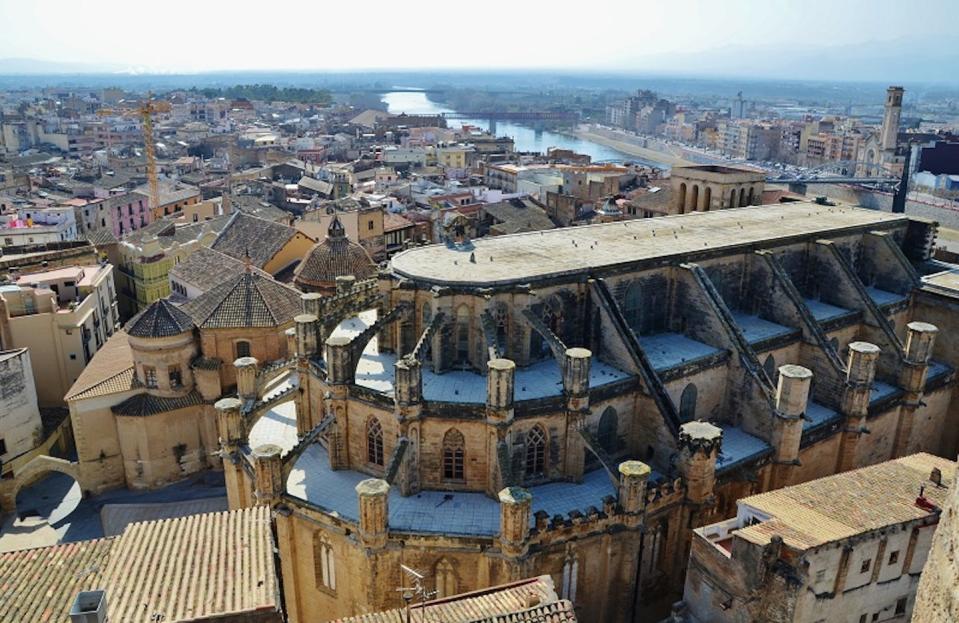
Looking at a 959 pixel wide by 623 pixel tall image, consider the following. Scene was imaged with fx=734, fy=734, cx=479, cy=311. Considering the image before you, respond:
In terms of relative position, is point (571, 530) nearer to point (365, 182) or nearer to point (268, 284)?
point (268, 284)

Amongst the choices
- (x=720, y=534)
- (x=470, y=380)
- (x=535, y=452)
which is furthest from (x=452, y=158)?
(x=720, y=534)

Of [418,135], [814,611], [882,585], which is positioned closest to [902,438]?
[882,585]

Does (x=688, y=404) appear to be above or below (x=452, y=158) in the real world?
below

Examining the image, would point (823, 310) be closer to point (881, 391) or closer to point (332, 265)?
point (881, 391)

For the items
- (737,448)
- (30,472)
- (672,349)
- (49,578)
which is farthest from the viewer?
(30,472)

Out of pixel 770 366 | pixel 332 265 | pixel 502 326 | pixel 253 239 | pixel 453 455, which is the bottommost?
pixel 453 455

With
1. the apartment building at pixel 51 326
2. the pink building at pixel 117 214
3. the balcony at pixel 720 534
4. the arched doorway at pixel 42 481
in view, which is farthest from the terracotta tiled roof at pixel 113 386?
the pink building at pixel 117 214

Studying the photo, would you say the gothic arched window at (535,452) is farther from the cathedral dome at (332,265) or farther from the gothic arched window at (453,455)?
the cathedral dome at (332,265)
